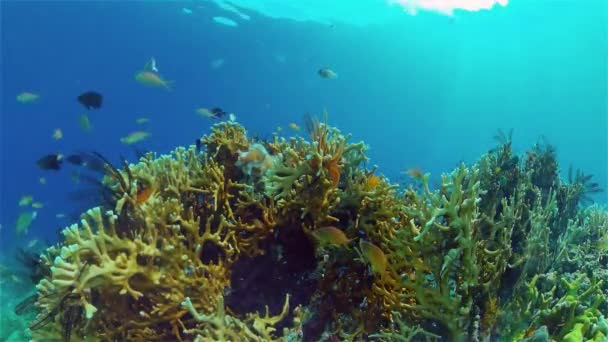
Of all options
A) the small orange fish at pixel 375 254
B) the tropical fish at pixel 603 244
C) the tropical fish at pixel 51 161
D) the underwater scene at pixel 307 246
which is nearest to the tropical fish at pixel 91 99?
the underwater scene at pixel 307 246

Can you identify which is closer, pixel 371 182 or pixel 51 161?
pixel 371 182

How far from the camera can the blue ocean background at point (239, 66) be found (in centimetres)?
4153


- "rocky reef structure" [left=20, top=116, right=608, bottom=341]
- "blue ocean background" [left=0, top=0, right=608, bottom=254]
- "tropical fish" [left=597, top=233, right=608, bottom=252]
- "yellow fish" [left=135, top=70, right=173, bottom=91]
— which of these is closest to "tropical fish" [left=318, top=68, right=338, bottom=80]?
"yellow fish" [left=135, top=70, right=173, bottom=91]

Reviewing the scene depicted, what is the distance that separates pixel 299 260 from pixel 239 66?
52930 mm

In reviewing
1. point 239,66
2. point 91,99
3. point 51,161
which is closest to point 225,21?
point 239,66

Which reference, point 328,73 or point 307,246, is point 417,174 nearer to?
point 307,246

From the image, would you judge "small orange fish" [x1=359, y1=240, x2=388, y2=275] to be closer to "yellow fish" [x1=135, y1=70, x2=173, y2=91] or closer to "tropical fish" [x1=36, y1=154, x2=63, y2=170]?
"yellow fish" [x1=135, y1=70, x2=173, y2=91]

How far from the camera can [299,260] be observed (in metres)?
4.32

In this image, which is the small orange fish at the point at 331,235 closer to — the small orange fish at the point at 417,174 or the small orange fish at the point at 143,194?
the small orange fish at the point at 417,174

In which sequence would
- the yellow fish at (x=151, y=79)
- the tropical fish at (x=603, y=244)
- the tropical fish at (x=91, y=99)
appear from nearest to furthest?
the tropical fish at (x=603, y=244) < the tropical fish at (x=91, y=99) < the yellow fish at (x=151, y=79)

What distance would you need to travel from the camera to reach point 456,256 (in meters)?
3.19

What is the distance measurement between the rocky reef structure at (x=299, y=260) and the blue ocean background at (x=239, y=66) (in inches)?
976

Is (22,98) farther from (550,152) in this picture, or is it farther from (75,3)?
(75,3)

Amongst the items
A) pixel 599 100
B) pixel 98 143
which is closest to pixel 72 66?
pixel 98 143
